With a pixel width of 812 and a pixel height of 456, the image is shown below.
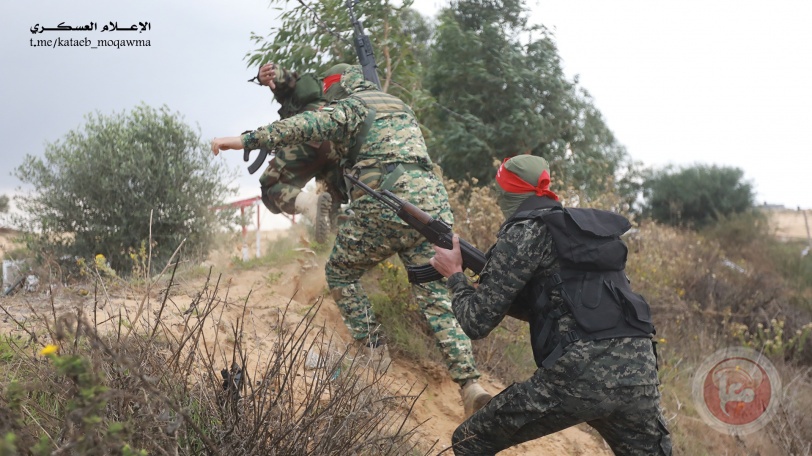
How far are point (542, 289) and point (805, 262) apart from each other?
1345 cm

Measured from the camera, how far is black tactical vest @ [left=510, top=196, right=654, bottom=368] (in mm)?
2789

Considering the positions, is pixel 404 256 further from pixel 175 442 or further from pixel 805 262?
pixel 805 262

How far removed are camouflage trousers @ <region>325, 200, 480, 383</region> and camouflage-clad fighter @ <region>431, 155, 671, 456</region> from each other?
94 cm

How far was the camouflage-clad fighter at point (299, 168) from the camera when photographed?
4.95 metres

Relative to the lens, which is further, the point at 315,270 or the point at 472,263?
the point at 315,270

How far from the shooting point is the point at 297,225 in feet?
32.5

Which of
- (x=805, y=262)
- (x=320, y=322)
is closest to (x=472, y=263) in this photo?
(x=320, y=322)

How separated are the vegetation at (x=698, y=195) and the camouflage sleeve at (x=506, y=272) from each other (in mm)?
17823

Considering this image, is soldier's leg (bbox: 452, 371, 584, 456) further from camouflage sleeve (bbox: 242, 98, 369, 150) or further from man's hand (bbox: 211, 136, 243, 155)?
man's hand (bbox: 211, 136, 243, 155)

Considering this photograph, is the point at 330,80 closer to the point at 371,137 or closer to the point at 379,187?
the point at 371,137

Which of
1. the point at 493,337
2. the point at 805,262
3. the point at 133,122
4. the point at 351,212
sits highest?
the point at 133,122

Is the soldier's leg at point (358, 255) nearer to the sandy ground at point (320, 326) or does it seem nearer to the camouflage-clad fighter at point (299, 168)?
the sandy ground at point (320, 326)

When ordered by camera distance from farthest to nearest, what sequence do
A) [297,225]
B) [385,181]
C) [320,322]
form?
[297,225] < [320,322] < [385,181]

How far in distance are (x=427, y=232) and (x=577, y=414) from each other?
1189 millimetres
